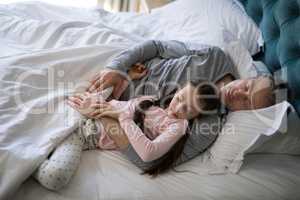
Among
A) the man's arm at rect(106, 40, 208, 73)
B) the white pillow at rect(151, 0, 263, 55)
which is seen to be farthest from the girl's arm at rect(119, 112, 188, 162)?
the white pillow at rect(151, 0, 263, 55)

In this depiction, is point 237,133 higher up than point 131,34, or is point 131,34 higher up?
point 131,34

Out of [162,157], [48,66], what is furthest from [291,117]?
[48,66]

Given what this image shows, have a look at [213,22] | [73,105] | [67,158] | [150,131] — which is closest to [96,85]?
[73,105]

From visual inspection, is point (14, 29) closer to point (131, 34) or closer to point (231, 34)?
point (131, 34)

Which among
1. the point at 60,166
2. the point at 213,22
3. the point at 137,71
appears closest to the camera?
→ the point at 60,166

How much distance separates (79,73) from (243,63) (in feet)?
2.34

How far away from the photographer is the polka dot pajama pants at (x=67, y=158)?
110cm

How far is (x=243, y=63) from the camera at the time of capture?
1.59 m

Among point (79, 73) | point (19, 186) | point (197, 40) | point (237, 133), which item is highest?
point (197, 40)

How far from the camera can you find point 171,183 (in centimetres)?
120

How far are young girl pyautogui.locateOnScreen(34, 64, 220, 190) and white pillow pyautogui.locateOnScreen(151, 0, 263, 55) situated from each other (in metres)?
0.47

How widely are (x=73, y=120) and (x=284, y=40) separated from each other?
893 mm

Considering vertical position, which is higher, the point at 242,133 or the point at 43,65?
the point at 43,65

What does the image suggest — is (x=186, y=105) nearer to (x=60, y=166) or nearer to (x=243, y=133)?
(x=243, y=133)
